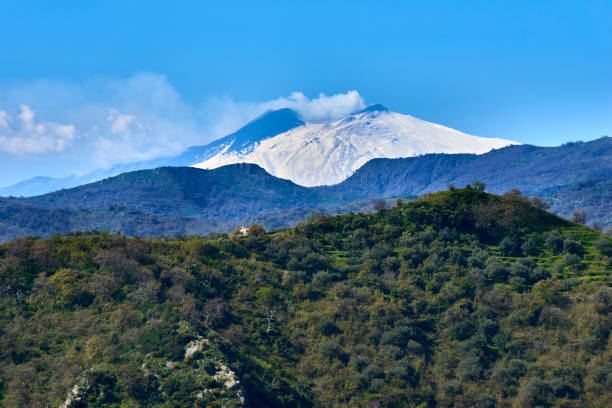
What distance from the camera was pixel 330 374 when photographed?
183ft

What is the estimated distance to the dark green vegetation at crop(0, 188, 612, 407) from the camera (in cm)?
5066

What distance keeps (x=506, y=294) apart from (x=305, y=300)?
2400 cm

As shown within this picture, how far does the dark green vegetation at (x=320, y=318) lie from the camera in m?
50.7

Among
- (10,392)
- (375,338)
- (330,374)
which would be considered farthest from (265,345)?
(10,392)

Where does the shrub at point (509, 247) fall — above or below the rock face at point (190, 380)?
above

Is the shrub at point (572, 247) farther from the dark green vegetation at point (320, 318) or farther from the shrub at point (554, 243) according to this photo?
the shrub at point (554, 243)

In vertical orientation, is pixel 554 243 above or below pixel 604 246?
above

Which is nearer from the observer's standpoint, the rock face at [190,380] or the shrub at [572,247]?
the rock face at [190,380]

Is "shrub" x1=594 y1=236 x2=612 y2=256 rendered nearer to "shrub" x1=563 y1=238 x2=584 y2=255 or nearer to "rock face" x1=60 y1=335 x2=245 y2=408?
"shrub" x1=563 y1=238 x2=584 y2=255

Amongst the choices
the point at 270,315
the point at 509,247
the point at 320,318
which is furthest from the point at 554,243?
the point at 270,315

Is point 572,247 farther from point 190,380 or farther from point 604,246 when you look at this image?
point 190,380

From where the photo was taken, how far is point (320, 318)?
63250 millimetres

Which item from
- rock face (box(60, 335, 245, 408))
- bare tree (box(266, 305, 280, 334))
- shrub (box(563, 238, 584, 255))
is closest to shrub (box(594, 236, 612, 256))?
shrub (box(563, 238, 584, 255))

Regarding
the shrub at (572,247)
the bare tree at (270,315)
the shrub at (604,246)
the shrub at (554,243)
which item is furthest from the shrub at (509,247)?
the bare tree at (270,315)
